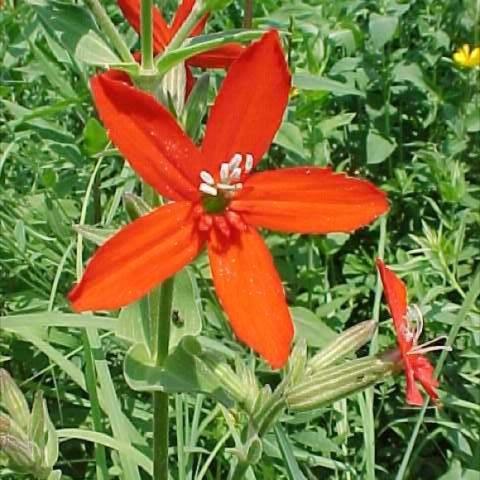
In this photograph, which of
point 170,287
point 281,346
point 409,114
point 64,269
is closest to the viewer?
point 281,346

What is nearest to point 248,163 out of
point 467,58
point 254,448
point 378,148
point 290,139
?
point 254,448

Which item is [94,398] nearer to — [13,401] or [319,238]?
[13,401]

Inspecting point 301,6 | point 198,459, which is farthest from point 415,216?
point 198,459

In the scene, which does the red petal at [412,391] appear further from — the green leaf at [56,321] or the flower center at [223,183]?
the green leaf at [56,321]

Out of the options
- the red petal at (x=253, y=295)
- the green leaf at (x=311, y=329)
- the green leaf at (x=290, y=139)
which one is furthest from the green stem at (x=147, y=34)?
the green leaf at (x=290, y=139)

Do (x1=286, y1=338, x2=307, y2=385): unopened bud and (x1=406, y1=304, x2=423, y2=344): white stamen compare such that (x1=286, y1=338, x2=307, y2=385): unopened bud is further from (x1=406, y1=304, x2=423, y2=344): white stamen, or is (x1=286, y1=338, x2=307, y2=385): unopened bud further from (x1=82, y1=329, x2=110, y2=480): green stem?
(x1=82, y1=329, x2=110, y2=480): green stem

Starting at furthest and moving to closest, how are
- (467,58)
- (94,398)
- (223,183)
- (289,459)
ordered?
(467,58)
(94,398)
(289,459)
(223,183)

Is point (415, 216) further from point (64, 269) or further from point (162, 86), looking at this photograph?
point (162, 86)
